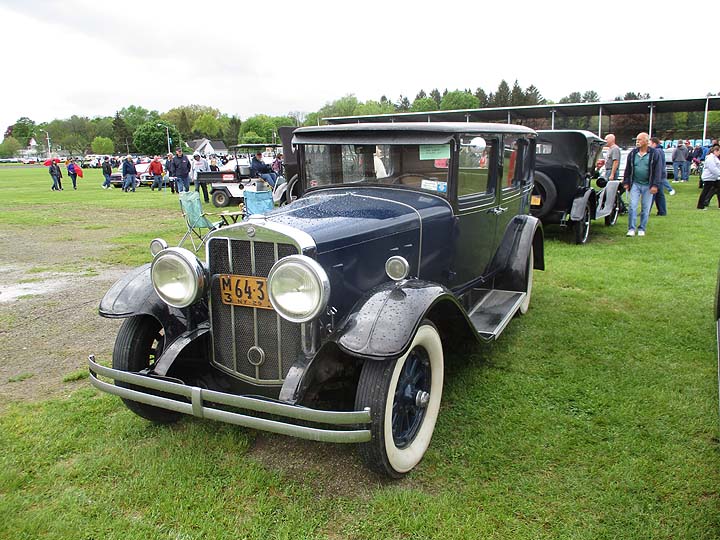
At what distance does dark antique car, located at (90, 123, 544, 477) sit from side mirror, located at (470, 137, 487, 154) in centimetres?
2

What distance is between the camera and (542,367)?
4.19 metres

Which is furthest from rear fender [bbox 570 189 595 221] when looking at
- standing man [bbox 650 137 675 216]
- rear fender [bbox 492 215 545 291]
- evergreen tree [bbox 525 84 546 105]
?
evergreen tree [bbox 525 84 546 105]

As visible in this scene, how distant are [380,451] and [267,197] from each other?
834 centimetres

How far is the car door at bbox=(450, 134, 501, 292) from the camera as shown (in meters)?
3.98

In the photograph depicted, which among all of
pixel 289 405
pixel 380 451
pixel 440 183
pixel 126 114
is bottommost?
pixel 380 451

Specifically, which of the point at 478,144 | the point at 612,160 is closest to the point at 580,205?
the point at 612,160

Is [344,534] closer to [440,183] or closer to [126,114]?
[440,183]

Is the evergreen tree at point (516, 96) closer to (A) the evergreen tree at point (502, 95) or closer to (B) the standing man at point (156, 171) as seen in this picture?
(A) the evergreen tree at point (502, 95)

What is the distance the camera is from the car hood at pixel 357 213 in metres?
3.02

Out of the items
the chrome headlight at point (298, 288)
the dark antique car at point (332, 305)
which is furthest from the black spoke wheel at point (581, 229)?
the chrome headlight at point (298, 288)

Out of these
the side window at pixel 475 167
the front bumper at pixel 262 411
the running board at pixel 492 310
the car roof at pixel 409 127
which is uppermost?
the car roof at pixel 409 127

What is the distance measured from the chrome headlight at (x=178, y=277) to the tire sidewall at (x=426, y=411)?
48.8 inches

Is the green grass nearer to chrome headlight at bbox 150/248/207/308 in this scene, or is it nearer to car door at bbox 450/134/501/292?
chrome headlight at bbox 150/248/207/308

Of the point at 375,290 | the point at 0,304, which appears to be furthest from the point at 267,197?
the point at 375,290
